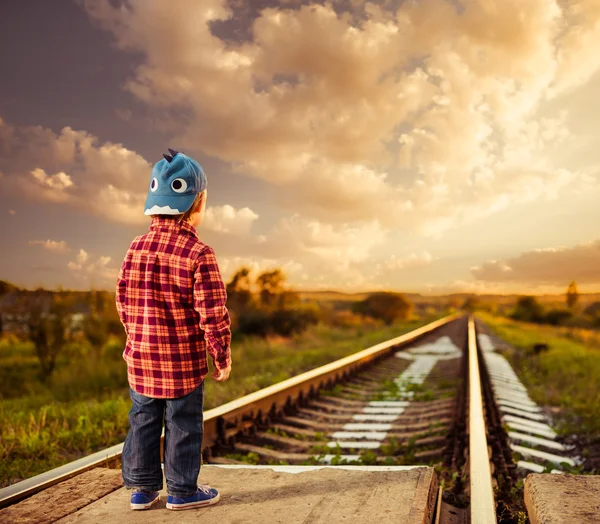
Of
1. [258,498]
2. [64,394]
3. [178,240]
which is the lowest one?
[64,394]

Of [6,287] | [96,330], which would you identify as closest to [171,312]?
[96,330]

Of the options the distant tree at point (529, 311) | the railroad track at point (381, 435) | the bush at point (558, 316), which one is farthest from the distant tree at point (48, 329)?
the distant tree at point (529, 311)

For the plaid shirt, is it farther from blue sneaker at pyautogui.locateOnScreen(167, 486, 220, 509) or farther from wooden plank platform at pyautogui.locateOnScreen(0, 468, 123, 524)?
wooden plank platform at pyautogui.locateOnScreen(0, 468, 123, 524)

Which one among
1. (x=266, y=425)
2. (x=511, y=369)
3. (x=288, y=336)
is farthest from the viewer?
(x=288, y=336)

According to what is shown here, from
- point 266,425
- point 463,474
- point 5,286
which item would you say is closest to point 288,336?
point 5,286

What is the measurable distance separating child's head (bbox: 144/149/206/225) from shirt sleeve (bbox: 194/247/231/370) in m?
0.28

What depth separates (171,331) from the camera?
2.55m

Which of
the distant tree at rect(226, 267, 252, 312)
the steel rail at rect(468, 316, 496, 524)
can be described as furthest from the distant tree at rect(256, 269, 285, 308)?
the steel rail at rect(468, 316, 496, 524)

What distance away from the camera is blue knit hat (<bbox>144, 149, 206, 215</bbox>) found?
262 cm

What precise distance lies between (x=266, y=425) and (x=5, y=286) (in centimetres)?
1307

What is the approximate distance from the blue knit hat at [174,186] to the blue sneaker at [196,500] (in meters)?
1.28

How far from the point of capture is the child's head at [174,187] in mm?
2625

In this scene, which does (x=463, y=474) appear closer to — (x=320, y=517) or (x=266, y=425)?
(x=320, y=517)

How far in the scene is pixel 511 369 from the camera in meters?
11.3
